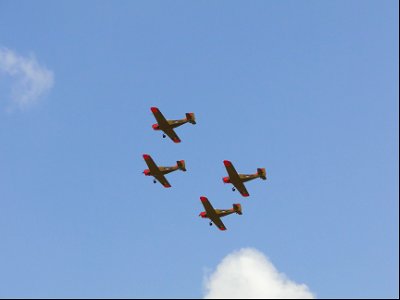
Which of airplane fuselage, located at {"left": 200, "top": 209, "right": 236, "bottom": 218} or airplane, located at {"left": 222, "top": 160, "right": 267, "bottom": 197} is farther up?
airplane, located at {"left": 222, "top": 160, "right": 267, "bottom": 197}

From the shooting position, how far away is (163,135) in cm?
11469

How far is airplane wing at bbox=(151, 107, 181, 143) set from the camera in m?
112

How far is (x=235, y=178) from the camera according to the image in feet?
368

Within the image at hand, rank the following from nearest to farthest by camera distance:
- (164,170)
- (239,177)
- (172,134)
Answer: (239,177) < (172,134) < (164,170)

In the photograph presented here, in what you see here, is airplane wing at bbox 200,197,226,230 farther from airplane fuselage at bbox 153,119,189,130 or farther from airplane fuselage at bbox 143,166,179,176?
airplane fuselage at bbox 153,119,189,130

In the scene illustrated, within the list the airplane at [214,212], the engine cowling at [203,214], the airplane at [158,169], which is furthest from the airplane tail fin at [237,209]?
the airplane at [158,169]

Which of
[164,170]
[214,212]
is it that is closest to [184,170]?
[164,170]

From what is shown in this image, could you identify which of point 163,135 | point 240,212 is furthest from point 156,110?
point 240,212

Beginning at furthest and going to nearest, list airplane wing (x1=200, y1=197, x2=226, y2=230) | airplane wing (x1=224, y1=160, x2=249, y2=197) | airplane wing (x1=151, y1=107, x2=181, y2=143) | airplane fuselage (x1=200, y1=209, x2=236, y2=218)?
airplane fuselage (x1=200, y1=209, x2=236, y2=218) → airplane wing (x1=200, y1=197, x2=226, y2=230) → airplane wing (x1=151, y1=107, x2=181, y2=143) → airplane wing (x1=224, y1=160, x2=249, y2=197)

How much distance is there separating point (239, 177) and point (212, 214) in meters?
8.86

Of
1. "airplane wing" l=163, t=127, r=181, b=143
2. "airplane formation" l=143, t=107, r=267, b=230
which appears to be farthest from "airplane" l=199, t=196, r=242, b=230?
"airplane wing" l=163, t=127, r=181, b=143

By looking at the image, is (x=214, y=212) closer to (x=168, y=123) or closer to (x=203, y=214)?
(x=203, y=214)

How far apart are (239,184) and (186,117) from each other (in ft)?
43.8

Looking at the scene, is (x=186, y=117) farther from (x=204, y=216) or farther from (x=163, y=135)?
(x=204, y=216)
